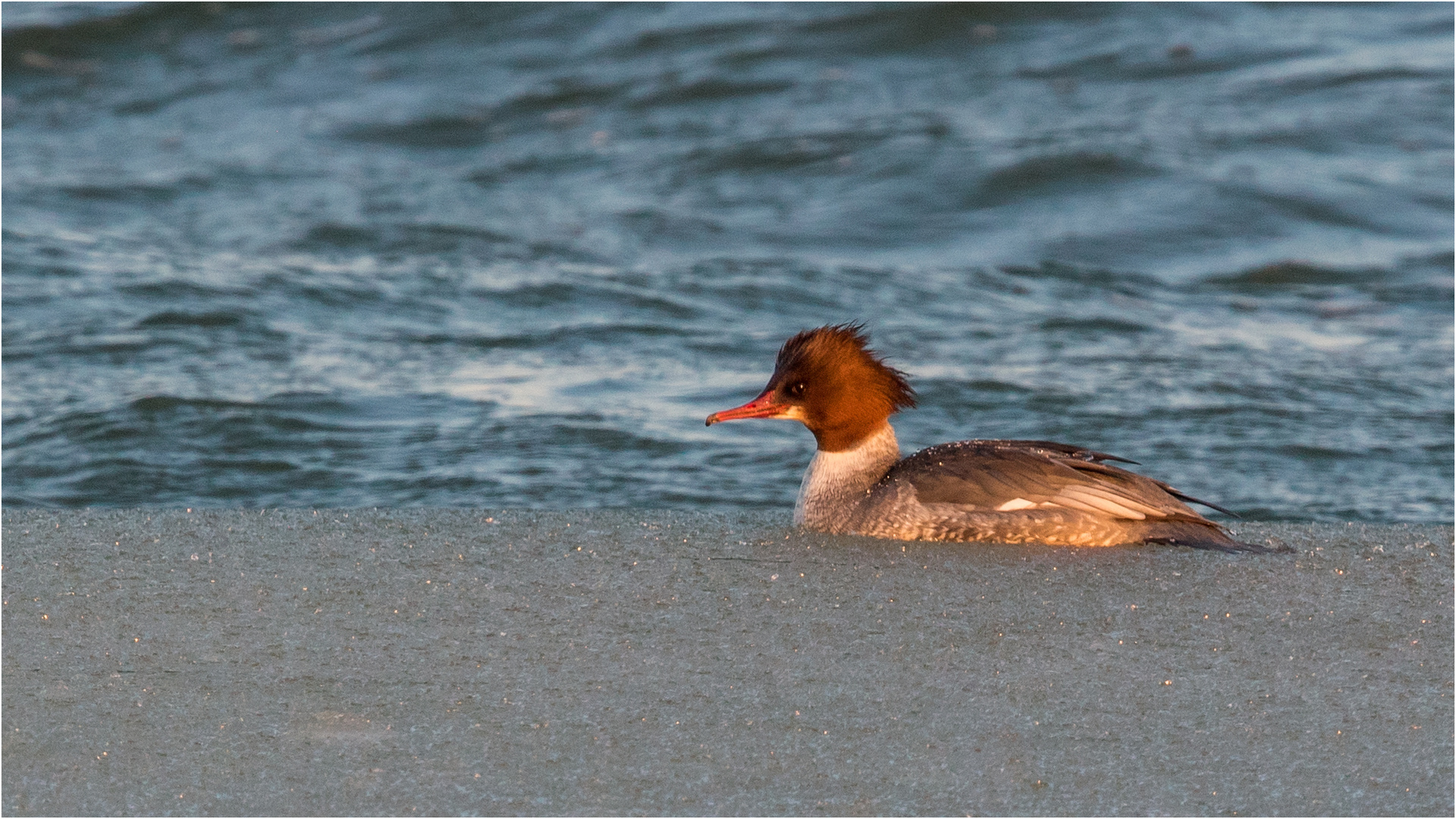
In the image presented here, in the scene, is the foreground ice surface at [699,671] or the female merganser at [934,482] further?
the female merganser at [934,482]

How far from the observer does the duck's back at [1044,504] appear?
430 centimetres

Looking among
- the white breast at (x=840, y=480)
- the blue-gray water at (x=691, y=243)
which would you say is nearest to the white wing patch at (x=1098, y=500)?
the white breast at (x=840, y=480)

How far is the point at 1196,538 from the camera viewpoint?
4.27 meters

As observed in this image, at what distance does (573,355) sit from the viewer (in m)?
7.89

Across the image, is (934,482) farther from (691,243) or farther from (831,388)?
(691,243)

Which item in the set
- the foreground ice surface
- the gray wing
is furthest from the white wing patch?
the foreground ice surface

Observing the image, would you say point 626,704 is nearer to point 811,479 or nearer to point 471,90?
point 811,479

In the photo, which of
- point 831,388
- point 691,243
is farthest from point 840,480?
point 691,243

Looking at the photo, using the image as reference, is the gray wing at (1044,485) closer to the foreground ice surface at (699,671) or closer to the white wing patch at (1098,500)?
the white wing patch at (1098,500)

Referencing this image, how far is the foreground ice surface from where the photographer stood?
2809mm

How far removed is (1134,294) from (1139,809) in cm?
686

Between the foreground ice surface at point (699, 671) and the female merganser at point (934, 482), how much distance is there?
0.26 ft

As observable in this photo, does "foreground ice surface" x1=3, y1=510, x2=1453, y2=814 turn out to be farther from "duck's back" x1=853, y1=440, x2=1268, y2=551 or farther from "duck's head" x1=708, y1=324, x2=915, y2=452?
"duck's head" x1=708, y1=324, x2=915, y2=452

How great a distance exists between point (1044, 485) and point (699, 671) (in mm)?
1360
